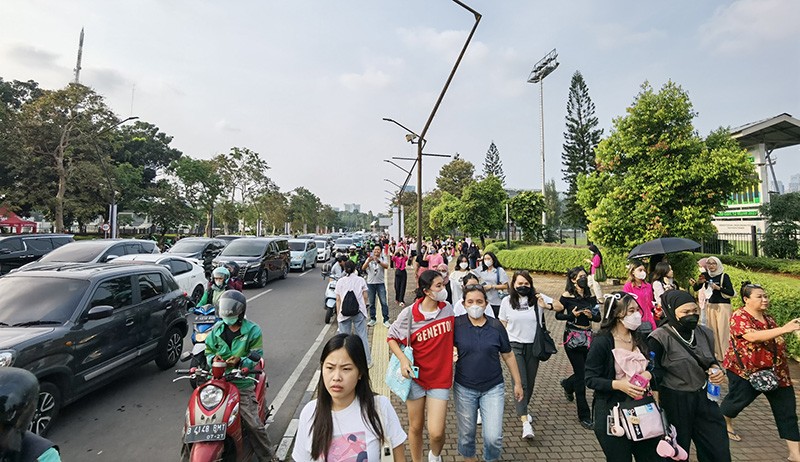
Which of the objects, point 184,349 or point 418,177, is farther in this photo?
point 418,177

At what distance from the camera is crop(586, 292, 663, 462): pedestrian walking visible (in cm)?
285

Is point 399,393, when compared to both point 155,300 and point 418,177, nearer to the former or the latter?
point 155,300

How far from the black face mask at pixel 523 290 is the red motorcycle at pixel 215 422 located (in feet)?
9.86

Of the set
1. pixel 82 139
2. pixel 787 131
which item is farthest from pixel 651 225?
pixel 82 139

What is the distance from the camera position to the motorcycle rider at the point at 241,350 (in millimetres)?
3432

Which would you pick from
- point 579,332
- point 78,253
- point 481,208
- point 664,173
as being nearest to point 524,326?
point 579,332

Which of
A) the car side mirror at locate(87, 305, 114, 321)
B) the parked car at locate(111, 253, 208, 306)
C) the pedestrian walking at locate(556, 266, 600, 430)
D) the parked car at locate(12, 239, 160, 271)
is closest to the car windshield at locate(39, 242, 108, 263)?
Answer: the parked car at locate(12, 239, 160, 271)

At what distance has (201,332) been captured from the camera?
5246mm

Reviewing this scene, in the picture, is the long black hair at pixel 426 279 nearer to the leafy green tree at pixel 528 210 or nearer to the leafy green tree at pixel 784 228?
the leafy green tree at pixel 784 228

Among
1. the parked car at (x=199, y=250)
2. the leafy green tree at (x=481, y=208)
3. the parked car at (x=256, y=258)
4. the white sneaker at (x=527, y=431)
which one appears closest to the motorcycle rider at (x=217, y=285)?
the white sneaker at (x=527, y=431)

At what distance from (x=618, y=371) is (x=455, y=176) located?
57886 millimetres

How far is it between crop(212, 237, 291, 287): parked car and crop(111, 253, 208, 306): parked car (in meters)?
2.01

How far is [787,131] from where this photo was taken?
20406mm

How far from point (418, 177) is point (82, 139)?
27.1m
